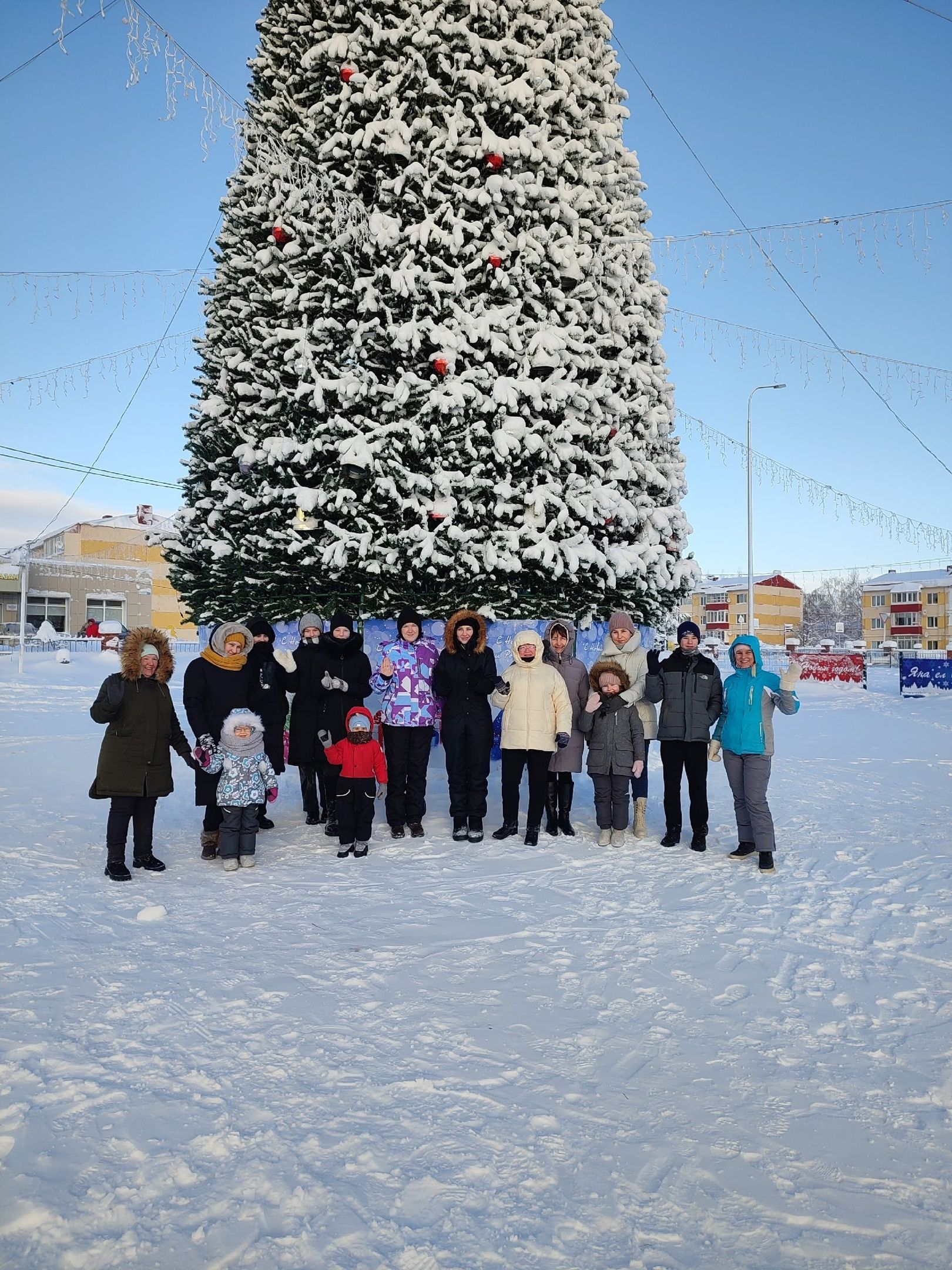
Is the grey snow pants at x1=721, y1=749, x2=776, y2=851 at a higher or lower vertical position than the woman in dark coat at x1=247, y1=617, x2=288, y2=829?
lower

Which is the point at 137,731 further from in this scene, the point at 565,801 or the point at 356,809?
the point at 565,801

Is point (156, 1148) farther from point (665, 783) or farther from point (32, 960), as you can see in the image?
point (665, 783)

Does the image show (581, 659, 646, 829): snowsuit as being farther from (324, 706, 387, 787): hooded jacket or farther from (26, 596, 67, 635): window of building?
(26, 596, 67, 635): window of building

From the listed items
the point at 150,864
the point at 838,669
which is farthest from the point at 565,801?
the point at 838,669

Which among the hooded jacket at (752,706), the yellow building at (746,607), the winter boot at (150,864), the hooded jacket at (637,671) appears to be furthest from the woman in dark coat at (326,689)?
the yellow building at (746,607)

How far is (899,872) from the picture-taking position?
19.3ft

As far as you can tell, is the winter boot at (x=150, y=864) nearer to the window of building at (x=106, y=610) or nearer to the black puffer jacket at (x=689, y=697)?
the black puffer jacket at (x=689, y=697)

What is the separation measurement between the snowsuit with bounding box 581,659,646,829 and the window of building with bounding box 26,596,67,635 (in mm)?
45121

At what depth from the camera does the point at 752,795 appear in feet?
20.1

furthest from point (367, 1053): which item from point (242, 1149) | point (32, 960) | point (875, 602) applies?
point (875, 602)

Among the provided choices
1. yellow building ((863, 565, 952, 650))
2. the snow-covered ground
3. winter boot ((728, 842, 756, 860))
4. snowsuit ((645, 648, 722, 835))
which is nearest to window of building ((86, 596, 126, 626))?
the snow-covered ground

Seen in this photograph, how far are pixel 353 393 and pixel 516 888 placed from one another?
16.5ft

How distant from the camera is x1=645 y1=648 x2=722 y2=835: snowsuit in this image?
6586mm

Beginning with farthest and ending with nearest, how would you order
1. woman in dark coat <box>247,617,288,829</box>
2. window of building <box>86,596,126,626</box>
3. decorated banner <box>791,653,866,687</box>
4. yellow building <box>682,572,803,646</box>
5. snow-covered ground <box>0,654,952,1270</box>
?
1. yellow building <box>682,572,803,646</box>
2. window of building <box>86,596,126,626</box>
3. decorated banner <box>791,653,866,687</box>
4. woman in dark coat <box>247,617,288,829</box>
5. snow-covered ground <box>0,654,952,1270</box>
